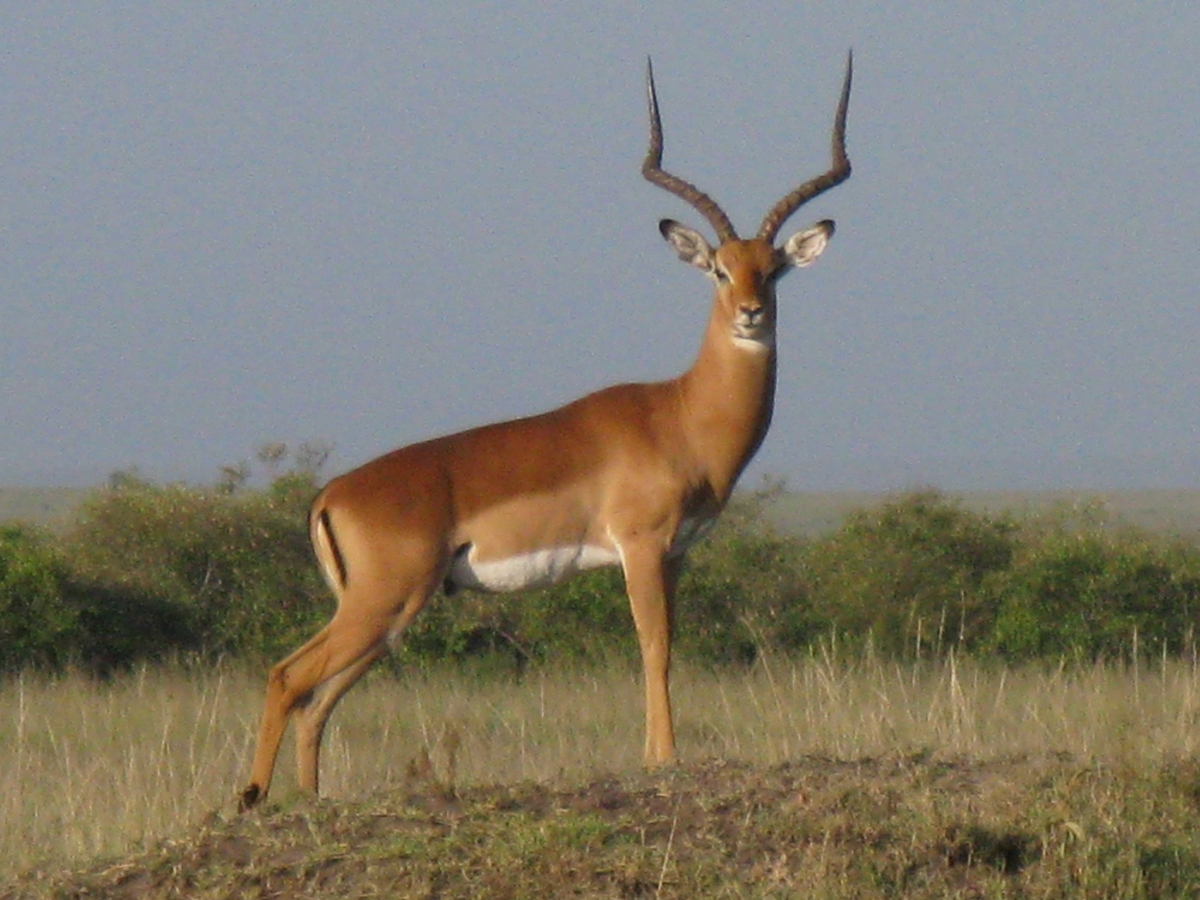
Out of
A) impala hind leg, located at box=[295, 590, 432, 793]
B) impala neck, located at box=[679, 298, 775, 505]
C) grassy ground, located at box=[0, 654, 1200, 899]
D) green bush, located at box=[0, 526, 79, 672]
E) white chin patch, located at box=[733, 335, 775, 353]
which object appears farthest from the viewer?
green bush, located at box=[0, 526, 79, 672]

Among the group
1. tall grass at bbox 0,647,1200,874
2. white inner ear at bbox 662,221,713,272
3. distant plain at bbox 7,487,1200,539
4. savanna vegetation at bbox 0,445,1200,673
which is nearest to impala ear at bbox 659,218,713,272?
white inner ear at bbox 662,221,713,272

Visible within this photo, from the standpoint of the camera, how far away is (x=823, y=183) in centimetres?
1011

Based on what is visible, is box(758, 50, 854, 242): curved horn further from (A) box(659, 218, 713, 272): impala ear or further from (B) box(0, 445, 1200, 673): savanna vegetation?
(B) box(0, 445, 1200, 673): savanna vegetation

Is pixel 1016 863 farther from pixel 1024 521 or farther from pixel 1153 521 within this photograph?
pixel 1153 521

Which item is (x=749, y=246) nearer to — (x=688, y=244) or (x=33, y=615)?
(x=688, y=244)

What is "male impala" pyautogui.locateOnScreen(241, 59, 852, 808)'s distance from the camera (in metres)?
8.88

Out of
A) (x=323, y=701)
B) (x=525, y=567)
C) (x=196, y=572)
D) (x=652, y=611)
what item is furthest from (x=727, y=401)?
(x=196, y=572)

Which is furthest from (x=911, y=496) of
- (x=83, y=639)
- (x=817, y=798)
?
(x=817, y=798)

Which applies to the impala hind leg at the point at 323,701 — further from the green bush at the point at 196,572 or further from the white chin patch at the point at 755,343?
the green bush at the point at 196,572

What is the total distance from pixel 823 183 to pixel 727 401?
54.3 inches

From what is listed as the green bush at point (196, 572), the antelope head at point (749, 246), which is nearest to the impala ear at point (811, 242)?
the antelope head at point (749, 246)

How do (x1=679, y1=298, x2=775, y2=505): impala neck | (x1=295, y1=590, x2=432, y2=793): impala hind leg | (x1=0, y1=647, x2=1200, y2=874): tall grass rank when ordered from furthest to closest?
(x1=679, y1=298, x2=775, y2=505): impala neck < (x1=295, y1=590, x2=432, y2=793): impala hind leg < (x1=0, y1=647, x2=1200, y2=874): tall grass

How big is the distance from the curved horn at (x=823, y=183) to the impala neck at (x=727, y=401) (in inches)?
18.4

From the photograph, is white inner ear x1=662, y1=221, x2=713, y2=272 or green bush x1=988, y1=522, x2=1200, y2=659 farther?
green bush x1=988, y1=522, x2=1200, y2=659
